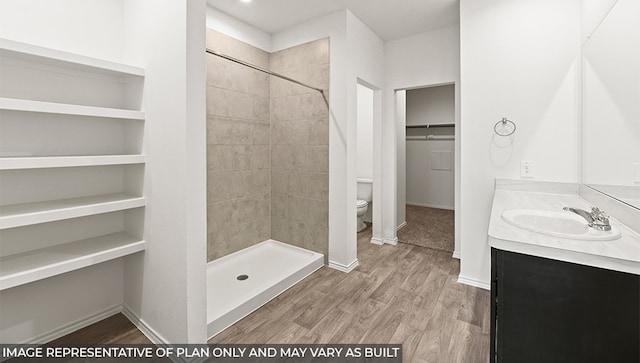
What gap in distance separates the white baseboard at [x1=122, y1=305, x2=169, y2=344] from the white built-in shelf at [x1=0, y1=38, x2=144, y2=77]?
1.67 meters

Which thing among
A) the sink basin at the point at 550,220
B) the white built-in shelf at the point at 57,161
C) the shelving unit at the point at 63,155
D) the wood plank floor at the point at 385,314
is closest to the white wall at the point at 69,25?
the shelving unit at the point at 63,155

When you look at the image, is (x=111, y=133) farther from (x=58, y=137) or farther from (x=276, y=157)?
(x=276, y=157)

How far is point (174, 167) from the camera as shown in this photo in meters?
1.67

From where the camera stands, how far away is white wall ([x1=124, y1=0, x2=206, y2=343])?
1.59 meters

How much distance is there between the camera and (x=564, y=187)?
224 centimetres

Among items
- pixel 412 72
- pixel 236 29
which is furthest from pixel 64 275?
pixel 412 72

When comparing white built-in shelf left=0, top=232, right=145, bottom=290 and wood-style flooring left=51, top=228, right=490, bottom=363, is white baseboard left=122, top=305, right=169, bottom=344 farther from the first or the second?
white built-in shelf left=0, top=232, right=145, bottom=290

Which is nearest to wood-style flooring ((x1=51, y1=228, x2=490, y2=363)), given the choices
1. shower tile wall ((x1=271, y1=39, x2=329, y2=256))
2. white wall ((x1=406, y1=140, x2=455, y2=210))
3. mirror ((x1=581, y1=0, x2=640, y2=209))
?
shower tile wall ((x1=271, y1=39, x2=329, y2=256))

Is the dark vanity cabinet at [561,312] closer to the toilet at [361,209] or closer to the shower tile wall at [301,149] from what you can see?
the shower tile wall at [301,149]

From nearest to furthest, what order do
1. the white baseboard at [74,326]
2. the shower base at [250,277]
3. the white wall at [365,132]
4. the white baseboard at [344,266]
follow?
1. the white baseboard at [74,326]
2. the shower base at [250,277]
3. the white baseboard at [344,266]
4. the white wall at [365,132]

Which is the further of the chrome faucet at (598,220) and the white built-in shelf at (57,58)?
A: the white built-in shelf at (57,58)

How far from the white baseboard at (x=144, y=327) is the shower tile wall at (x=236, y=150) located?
85 centimetres

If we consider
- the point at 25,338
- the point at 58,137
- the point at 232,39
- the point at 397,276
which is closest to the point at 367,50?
the point at 232,39

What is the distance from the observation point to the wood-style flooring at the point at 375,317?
1.85 meters
